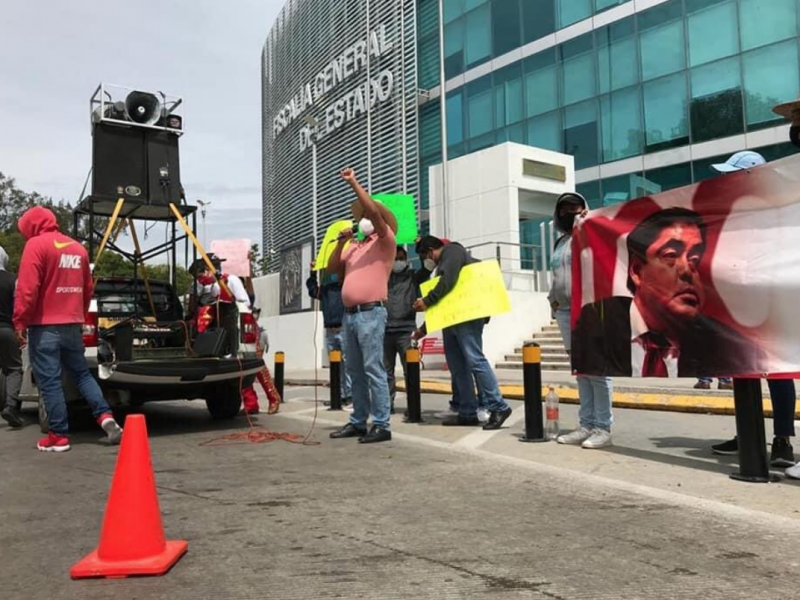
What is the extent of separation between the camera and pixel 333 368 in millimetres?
8750

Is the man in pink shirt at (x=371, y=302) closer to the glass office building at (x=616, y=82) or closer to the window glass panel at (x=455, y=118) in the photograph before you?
the glass office building at (x=616, y=82)

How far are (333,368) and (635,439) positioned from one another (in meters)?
4.04

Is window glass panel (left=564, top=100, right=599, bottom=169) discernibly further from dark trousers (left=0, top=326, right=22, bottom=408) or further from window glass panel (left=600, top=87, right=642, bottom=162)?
dark trousers (left=0, top=326, right=22, bottom=408)

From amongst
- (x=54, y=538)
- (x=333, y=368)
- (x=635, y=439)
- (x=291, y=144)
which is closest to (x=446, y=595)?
(x=54, y=538)

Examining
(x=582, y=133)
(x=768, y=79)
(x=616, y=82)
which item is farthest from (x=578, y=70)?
(x=768, y=79)

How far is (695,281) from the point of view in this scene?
468 centimetres

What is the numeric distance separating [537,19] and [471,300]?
902 inches

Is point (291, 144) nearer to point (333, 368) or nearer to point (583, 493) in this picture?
point (333, 368)

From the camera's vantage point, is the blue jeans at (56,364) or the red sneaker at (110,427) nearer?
the blue jeans at (56,364)

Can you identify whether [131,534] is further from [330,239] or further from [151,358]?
[151,358]

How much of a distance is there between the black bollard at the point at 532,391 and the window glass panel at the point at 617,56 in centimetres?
2048

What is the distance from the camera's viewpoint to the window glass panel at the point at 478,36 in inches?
1099

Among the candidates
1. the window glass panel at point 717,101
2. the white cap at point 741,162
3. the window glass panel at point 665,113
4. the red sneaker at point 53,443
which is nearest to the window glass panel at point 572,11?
the window glass panel at point 665,113

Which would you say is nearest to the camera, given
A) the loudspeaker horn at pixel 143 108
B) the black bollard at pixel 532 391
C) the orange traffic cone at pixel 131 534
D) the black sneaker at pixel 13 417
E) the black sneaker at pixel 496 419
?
the orange traffic cone at pixel 131 534
